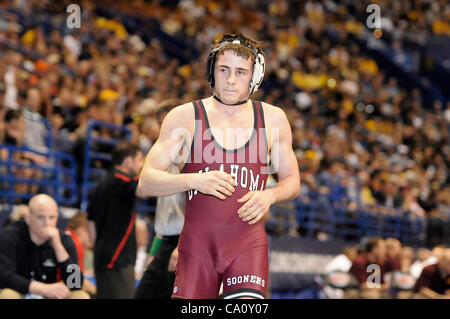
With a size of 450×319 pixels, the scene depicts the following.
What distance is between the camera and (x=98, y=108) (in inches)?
412

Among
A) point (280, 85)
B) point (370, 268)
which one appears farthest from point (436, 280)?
point (280, 85)

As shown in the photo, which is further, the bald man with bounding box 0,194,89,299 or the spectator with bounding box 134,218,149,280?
the spectator with bounding box 134,218,149,280

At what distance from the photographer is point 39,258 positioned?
20.9ft

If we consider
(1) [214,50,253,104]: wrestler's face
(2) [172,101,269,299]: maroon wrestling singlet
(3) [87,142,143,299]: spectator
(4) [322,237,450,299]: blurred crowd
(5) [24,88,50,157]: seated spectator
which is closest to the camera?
(2) [172,101,269,299]: maroon wrestling singlet

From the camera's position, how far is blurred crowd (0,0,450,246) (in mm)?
10461

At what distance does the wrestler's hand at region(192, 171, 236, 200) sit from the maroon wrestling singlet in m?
0.19

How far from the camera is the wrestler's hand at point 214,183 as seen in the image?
361cm

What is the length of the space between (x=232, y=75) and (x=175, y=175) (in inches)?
26.7

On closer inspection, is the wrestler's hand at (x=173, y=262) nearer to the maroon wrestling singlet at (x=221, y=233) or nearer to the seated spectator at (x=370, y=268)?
the maroon wrestling singlet at (x=221, y=233)

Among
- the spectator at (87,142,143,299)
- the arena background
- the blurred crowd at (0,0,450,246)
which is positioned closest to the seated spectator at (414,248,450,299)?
the arena background

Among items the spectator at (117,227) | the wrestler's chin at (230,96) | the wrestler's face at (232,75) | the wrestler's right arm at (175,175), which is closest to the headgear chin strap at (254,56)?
the wrestler's face at (232,75)

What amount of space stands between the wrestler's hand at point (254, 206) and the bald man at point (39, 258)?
2.87 meters

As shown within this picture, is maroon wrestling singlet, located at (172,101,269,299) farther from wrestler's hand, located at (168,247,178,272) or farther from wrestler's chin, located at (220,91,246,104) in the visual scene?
wrestler's hand, located at (168,247,178,272)
